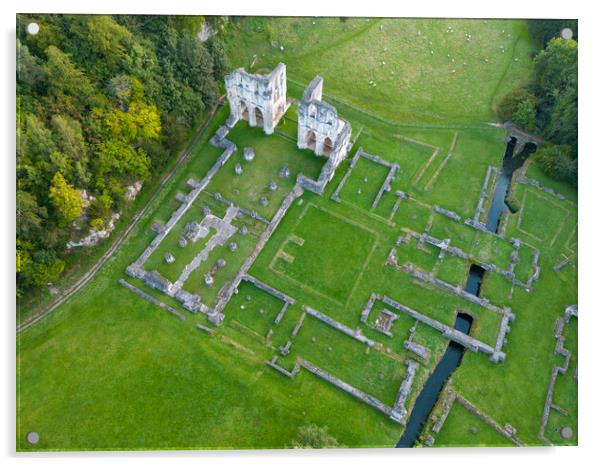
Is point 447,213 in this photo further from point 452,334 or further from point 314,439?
point 314,439

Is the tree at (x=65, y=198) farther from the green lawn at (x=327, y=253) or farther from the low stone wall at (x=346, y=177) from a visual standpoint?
the low stone wall at (x=346, y=177)

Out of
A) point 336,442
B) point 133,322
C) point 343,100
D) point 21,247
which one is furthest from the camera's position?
point 343,100

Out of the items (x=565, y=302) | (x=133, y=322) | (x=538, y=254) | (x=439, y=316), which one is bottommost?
(x=133, y=322)

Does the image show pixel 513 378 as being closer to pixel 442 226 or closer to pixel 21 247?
pixel 442 226

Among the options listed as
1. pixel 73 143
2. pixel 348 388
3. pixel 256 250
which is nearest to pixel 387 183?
pixel 256 250

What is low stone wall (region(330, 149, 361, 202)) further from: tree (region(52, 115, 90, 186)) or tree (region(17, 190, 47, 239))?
tree (region(17, 190, 47, 239))

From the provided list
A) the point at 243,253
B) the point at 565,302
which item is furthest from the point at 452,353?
the point at 243,253
